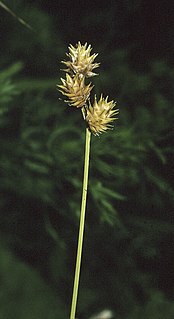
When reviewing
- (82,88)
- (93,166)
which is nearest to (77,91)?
(82,88)

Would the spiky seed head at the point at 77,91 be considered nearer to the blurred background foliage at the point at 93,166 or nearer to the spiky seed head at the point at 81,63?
the spiky seed head at the point at 81,63

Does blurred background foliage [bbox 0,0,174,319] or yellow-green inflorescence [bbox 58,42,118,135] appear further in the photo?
blurred background foliage [bbox 0,0,174,319]

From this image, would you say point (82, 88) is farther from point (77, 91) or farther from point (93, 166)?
point (93, 166)

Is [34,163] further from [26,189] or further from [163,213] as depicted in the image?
[163,213]

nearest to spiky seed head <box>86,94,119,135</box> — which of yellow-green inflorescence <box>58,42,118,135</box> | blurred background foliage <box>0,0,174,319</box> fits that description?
yellow-green inflorescence <box>58,42,118,135</box>

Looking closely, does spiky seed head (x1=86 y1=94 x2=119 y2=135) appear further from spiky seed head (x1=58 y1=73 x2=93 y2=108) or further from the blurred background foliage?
the blurred background foliage

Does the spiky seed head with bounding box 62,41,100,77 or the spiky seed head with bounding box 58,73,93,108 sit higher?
the spiky seed head with bounding box 62,41,100,77

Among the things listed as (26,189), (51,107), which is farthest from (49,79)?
(26,189)

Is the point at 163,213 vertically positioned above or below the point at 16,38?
below
